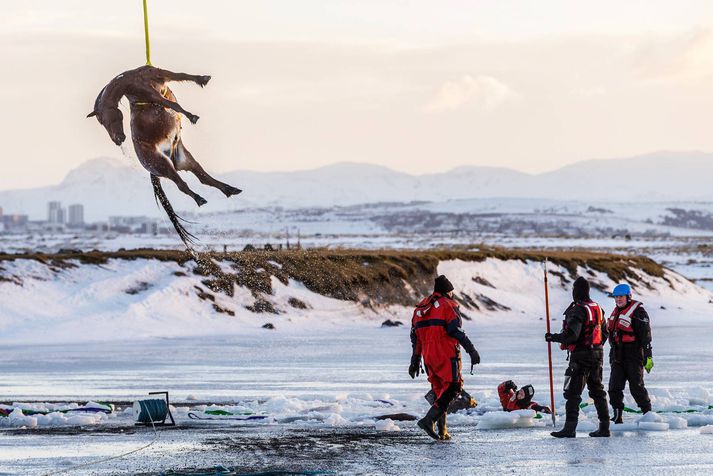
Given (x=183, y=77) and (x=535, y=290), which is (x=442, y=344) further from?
(x=535, y=290)

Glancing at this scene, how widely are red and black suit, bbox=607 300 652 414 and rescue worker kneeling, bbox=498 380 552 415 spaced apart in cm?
99

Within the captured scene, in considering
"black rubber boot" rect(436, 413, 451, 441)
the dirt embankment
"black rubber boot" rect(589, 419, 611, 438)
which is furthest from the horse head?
the dirt embankment

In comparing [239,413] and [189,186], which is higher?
[189,186]

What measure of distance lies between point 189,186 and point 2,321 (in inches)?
1030

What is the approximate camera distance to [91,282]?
39.4m

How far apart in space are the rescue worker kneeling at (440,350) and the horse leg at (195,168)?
16.0ft

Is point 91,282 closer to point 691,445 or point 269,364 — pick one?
point 269,364

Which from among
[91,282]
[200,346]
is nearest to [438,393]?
[200,346]

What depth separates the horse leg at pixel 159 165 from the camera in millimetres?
9891

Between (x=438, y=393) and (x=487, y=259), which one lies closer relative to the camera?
(x=438, y=393)

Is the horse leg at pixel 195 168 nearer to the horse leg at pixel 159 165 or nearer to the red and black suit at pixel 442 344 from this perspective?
the horse leg at pixel 159 165

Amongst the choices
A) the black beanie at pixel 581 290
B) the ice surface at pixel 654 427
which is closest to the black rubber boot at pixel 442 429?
the black beanie at pixel 581 290

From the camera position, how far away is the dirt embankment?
4097 centimetres

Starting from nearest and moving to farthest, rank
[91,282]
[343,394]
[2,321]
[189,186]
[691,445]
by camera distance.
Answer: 1. [189,186]
2. [691,445]
3. [343,394]
4. [2,321]
5. [91,282]
